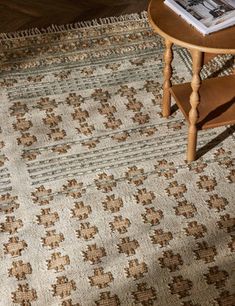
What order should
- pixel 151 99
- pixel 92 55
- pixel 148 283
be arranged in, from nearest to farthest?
pixel 148 283 < pixel 151 99 < pixel 92 55

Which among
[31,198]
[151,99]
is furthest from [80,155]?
[151,99]

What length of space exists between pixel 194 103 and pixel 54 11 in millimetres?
1264

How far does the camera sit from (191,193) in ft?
6.22

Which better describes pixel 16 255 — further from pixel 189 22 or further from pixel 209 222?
pixel 189 22

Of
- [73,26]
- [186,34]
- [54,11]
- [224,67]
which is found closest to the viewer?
[186,34]

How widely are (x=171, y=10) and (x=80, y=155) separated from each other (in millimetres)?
587

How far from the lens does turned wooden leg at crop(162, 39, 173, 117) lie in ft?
6.52

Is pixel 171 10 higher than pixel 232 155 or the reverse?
higher

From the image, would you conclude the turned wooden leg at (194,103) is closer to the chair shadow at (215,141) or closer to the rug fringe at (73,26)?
the chair shadow at (215,141)

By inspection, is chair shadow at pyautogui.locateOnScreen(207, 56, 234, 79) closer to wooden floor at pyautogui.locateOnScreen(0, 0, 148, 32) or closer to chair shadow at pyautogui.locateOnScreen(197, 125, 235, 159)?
chair shadow at pyautogui.locateOnScreen(197, 125, 235, 159)

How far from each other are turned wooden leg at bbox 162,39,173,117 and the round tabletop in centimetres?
10

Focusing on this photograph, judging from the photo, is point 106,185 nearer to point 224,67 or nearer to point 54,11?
point 224,67

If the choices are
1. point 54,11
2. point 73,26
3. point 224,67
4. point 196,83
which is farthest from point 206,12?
point 54,11

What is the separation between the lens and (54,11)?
112 inches
